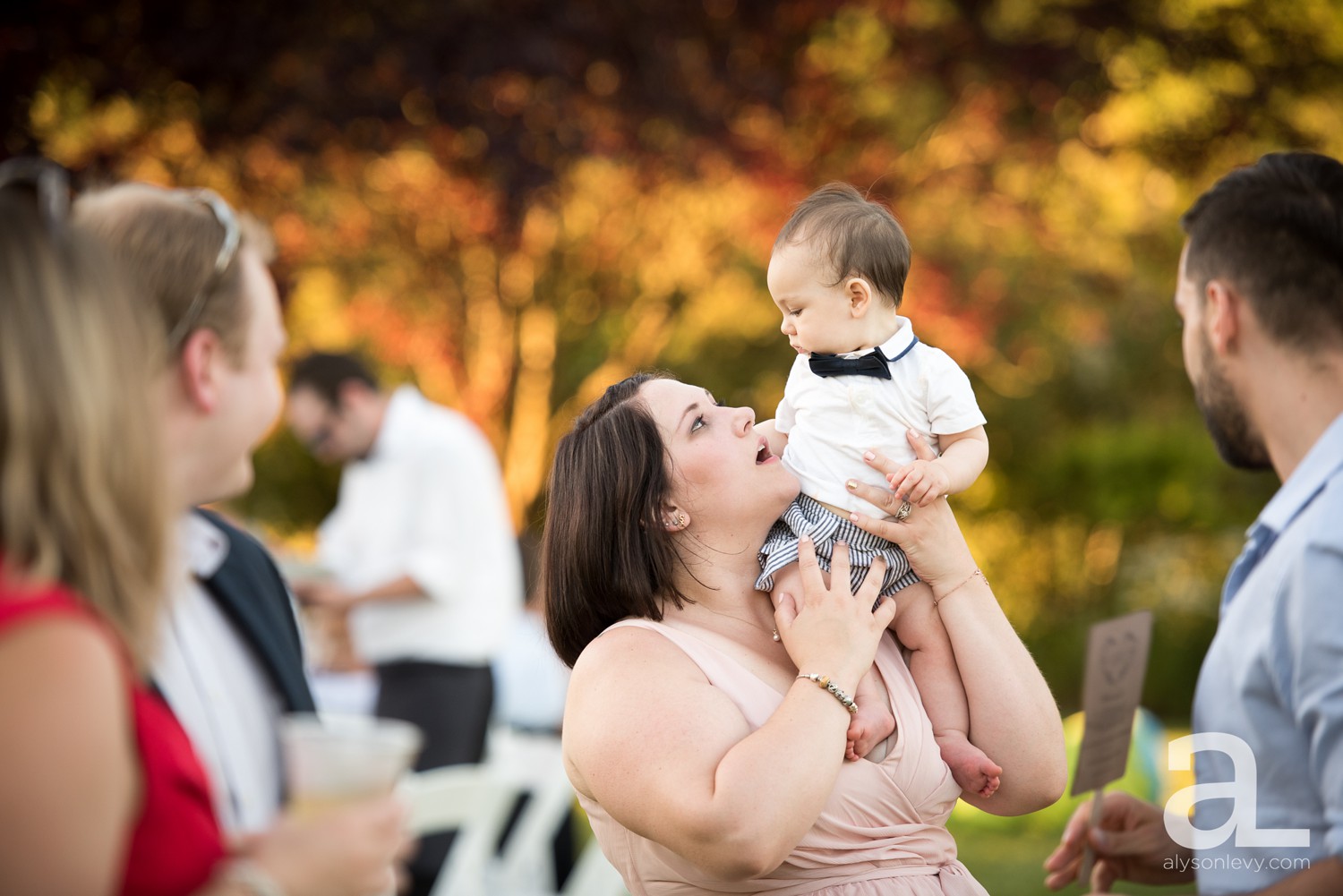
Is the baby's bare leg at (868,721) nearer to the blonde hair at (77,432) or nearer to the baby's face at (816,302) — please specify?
the baby's face at (816,302)

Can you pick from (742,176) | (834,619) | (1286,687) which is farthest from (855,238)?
(742,176)

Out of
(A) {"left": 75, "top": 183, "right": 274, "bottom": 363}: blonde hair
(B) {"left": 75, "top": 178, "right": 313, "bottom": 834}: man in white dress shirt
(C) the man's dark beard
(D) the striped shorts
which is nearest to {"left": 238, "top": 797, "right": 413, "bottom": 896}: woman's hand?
(B) {"left": 75, "top": 178, "right": 313, "bottom": 834}: man in white dress shirt

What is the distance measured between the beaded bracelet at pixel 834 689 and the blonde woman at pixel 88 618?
0.90m

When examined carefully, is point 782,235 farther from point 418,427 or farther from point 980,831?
point 980,831

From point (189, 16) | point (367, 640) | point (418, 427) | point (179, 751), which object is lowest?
point (367, 640)

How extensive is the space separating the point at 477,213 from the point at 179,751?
6326mm

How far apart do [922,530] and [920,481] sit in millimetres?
152

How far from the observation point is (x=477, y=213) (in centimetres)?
729

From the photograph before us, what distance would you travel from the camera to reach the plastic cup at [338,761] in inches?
51.5

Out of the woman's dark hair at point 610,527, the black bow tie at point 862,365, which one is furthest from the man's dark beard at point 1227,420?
the woman's dark hair at point 610,527

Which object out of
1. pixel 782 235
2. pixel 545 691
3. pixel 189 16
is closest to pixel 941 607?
pixel 782 235

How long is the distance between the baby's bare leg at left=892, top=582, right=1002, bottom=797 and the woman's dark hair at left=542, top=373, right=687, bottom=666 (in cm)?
46

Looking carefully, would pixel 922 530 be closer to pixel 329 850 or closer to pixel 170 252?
pixel 329 850

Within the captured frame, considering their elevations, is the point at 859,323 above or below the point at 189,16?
below
